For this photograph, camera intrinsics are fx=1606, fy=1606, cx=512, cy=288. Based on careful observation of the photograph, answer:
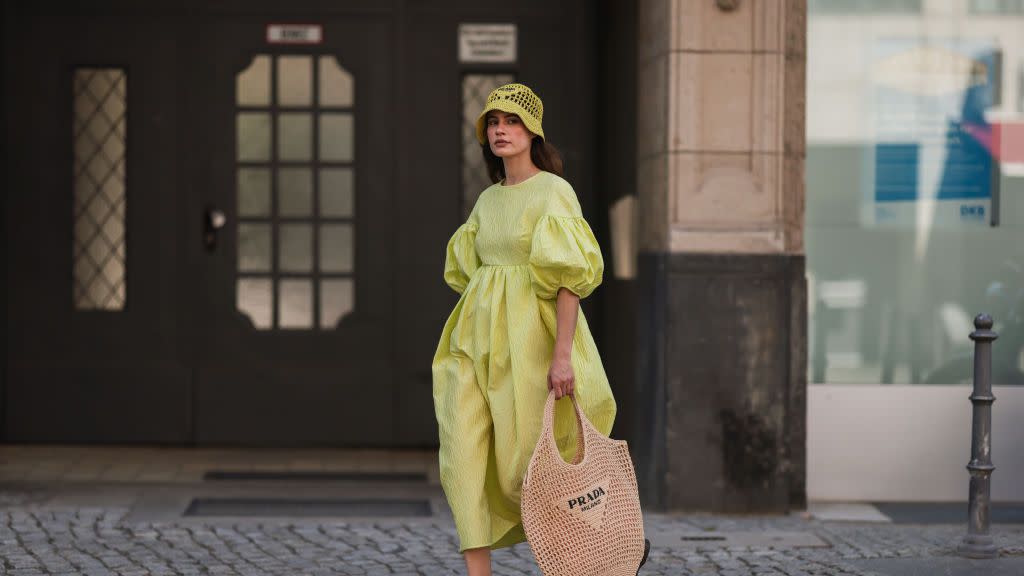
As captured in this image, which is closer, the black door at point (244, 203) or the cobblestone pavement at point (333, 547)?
the cobblestone pavement at point (333, 547)

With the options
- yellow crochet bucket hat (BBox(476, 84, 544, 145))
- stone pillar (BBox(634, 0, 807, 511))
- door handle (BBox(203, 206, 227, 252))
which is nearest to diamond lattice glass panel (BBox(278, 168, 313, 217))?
door handle (BBox(203, 206, 227, 252))

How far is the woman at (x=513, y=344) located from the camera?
524 cm

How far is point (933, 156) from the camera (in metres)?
8.03

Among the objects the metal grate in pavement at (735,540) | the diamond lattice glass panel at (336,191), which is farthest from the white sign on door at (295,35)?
the metal grate in pavement at (735,540)

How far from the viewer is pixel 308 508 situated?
773 centimetres

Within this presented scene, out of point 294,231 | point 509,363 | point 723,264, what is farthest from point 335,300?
point 509,363

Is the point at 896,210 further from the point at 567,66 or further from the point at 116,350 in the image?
the point at 116,350

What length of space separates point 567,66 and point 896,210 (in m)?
2.39

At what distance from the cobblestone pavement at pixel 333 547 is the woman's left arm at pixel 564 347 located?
1.33 m

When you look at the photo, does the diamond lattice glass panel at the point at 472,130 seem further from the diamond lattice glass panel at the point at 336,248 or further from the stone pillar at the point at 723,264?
the stone pillar at the point at 723,264

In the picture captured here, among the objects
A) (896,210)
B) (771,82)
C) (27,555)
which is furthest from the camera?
(896,210)

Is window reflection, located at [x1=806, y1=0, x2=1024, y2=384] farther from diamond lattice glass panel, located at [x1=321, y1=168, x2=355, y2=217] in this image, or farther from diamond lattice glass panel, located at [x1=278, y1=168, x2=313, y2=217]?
diamond lattice glass panel, located at [x1=278, y1=168, x2=313, y2=217]

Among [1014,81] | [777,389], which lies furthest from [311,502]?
[1014,81]

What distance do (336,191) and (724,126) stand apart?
2918 mm
